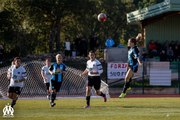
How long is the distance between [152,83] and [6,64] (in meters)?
8.32

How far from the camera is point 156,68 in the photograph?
104 ft

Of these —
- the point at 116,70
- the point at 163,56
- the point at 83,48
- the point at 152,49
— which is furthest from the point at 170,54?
the point at 83,48

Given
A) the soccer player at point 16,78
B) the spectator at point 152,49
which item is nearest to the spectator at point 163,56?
the spectator at point 152,49

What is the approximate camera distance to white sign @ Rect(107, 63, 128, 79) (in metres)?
30.7

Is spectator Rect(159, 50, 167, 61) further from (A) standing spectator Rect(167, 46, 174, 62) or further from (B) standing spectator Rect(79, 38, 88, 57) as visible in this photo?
(B) standing spectator Rect(79, 38, 88, 57)

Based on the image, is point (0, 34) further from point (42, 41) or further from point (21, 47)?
point (42, 41)

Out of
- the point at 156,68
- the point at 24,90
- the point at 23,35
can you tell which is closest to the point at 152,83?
the point at 156,68

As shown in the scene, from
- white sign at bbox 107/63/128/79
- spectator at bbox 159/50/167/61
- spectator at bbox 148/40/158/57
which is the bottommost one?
white sign at bbox 107/63/128/79

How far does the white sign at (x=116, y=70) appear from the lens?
30.7m

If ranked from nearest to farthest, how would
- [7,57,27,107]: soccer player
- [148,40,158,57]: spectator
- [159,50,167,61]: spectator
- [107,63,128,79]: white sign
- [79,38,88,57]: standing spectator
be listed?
[7,57,27,107]: soccer player → [107,63,128,79]: white sign → [159,50,167,61]: spectator → [148,40,158,57]: spectator → [79,38,88,57]: standing spectator

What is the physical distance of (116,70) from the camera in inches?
1216

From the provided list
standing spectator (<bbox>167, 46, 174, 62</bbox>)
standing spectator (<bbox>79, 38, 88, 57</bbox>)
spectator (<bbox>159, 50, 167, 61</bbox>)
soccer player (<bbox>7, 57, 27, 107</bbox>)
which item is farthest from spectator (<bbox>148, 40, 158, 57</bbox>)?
soccer player (<bbox>7, 57, 27, 107</bbox>)

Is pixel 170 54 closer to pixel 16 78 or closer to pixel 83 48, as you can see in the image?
pixel 83 48

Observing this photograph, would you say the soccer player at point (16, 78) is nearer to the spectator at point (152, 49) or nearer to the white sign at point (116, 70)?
the white sign at point (116, 70)
